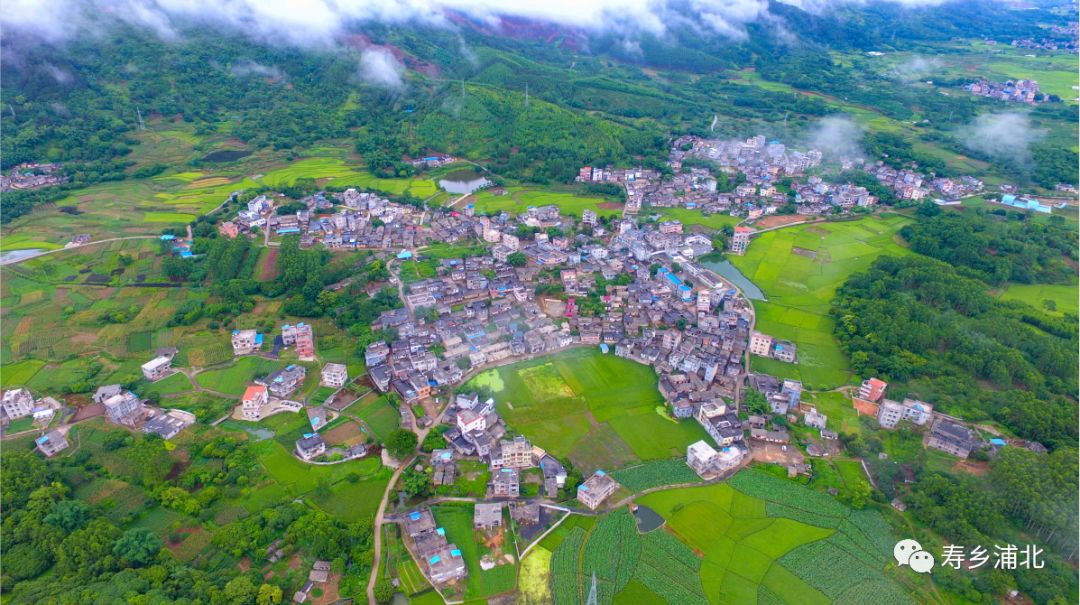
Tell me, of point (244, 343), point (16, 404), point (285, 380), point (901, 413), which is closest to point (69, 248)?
point (16, 404)

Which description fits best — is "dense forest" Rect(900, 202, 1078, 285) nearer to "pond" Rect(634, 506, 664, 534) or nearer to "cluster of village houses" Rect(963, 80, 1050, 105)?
"pond" Rect(634, 506, 664, 534)

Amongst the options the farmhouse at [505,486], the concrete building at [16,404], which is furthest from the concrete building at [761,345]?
the concrete building at [16,404]

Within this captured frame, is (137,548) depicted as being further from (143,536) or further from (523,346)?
(523,346)

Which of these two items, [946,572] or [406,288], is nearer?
[946,572]

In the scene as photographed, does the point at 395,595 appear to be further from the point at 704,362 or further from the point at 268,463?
the point at 704,362

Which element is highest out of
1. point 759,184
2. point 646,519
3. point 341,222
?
point 759,184

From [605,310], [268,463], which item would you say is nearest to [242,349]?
[268,463]
